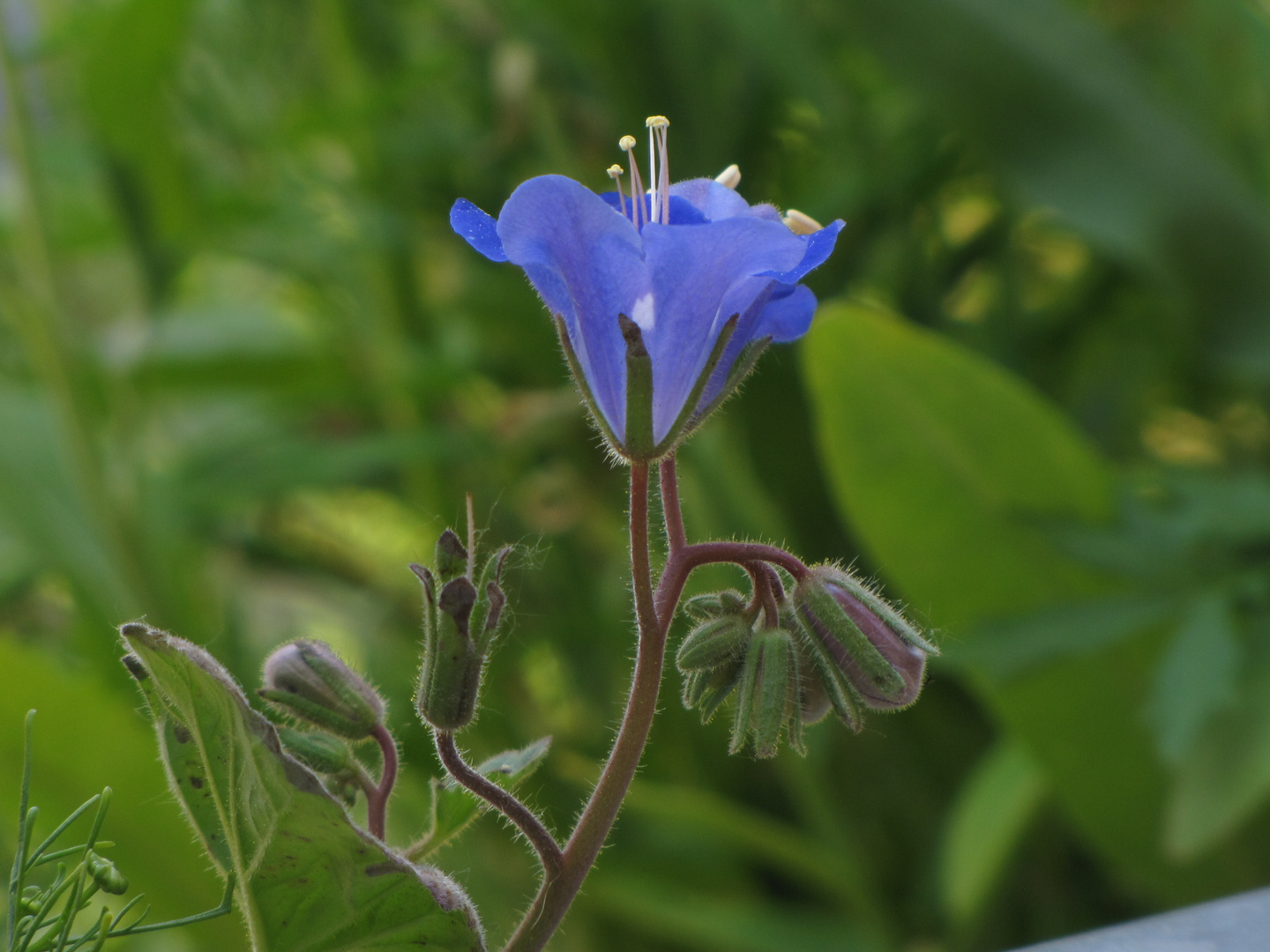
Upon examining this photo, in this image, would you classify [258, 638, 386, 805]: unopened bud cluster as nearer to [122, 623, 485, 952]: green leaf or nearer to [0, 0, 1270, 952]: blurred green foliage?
[122, 623, 485, 952]: green leaf

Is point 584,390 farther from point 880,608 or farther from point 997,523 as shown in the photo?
point 997,523

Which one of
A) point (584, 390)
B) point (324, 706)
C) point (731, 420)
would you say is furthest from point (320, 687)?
point (731, 420)

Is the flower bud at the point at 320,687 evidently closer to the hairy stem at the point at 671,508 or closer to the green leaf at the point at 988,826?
the hairy stem at the point at 671,508

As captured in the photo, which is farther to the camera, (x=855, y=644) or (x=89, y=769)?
(x=89, y=769)

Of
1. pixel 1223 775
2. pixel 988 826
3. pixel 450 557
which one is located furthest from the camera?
pixel 988 826

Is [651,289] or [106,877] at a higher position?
[651,289]

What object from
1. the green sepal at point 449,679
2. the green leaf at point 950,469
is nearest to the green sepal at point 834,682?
the green sepal at point 449,679

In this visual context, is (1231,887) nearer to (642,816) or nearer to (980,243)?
(642,816)
